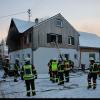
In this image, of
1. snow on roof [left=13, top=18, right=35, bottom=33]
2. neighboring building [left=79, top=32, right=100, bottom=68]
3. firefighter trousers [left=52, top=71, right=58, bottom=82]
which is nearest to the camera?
firefighter trousers [left=52, top=71, right=58, bottom=82]

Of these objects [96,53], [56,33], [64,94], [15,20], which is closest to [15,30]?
[15,20]

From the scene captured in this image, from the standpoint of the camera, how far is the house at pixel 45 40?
30.2 metres

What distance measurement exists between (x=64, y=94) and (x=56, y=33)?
20.8 metres

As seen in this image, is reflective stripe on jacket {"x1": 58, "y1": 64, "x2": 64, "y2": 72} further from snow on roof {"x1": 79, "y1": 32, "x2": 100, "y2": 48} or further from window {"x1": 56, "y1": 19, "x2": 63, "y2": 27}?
snow on roof {"x1": 79, "y1": 32, "x2": 100, "y2": 48}

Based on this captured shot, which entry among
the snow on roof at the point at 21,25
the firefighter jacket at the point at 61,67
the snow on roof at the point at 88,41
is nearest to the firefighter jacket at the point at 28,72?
the firefighter jacket at the point at 61,67

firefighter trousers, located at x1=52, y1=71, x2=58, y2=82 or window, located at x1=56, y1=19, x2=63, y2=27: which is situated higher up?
window, located at x1=56, y1=19, x2=63, y2=27

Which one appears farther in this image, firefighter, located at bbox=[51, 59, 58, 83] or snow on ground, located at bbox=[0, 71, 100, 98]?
firefighter, located at bbox=[51, 59, 58, 83]

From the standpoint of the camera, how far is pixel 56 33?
1276 inches

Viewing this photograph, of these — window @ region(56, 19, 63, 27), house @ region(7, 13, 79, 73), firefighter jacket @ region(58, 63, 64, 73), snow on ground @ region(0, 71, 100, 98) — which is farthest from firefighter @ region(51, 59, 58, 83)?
window @ region(56, 19, 63, 27)

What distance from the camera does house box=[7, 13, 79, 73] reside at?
99.1 feet

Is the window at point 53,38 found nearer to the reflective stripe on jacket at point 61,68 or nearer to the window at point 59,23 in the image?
the window at point 59,23

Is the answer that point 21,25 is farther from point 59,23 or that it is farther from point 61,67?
point 61,67

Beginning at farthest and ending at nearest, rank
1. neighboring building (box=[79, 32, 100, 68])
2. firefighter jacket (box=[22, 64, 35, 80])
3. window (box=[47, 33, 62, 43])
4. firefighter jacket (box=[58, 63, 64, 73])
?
neighboring building (box=[79, 32, 100, 68]), window (box=[47, 33, 62, 43]), firefighter jacket (box=[58, 63, 64, 73]), firefighter jacket (box=[22, 64, 35, 80])

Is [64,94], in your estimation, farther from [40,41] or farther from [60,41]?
[60,41]
